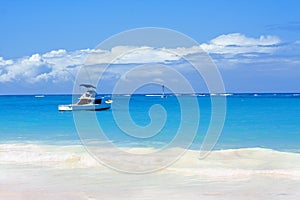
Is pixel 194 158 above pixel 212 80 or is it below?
below

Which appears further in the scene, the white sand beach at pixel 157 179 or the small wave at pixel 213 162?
the small wave at pixel 213 162

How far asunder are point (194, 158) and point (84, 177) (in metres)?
3.98

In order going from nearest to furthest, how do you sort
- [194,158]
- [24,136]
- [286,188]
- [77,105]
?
[286,188]
[194,158]
[24,136]
[77,105]

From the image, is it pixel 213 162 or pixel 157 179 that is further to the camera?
pixel 213 162

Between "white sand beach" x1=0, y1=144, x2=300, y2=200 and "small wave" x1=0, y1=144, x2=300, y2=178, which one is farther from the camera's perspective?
"small wave" x1=0, y1=144, x2=300, y2=178

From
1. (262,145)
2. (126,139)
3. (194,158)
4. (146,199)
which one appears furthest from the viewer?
(126,139)

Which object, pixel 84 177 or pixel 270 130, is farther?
pixel 270 130

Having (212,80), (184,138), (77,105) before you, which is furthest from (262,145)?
(77,105)

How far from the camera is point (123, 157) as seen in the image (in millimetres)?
14102

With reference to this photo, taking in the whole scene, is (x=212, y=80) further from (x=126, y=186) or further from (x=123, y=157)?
(x=123, y=157)

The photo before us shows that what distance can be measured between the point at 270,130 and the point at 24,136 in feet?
39.3

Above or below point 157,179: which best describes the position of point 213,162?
above

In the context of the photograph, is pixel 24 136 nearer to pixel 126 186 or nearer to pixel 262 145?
pixel 262 145

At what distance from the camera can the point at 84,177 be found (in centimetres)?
1064
